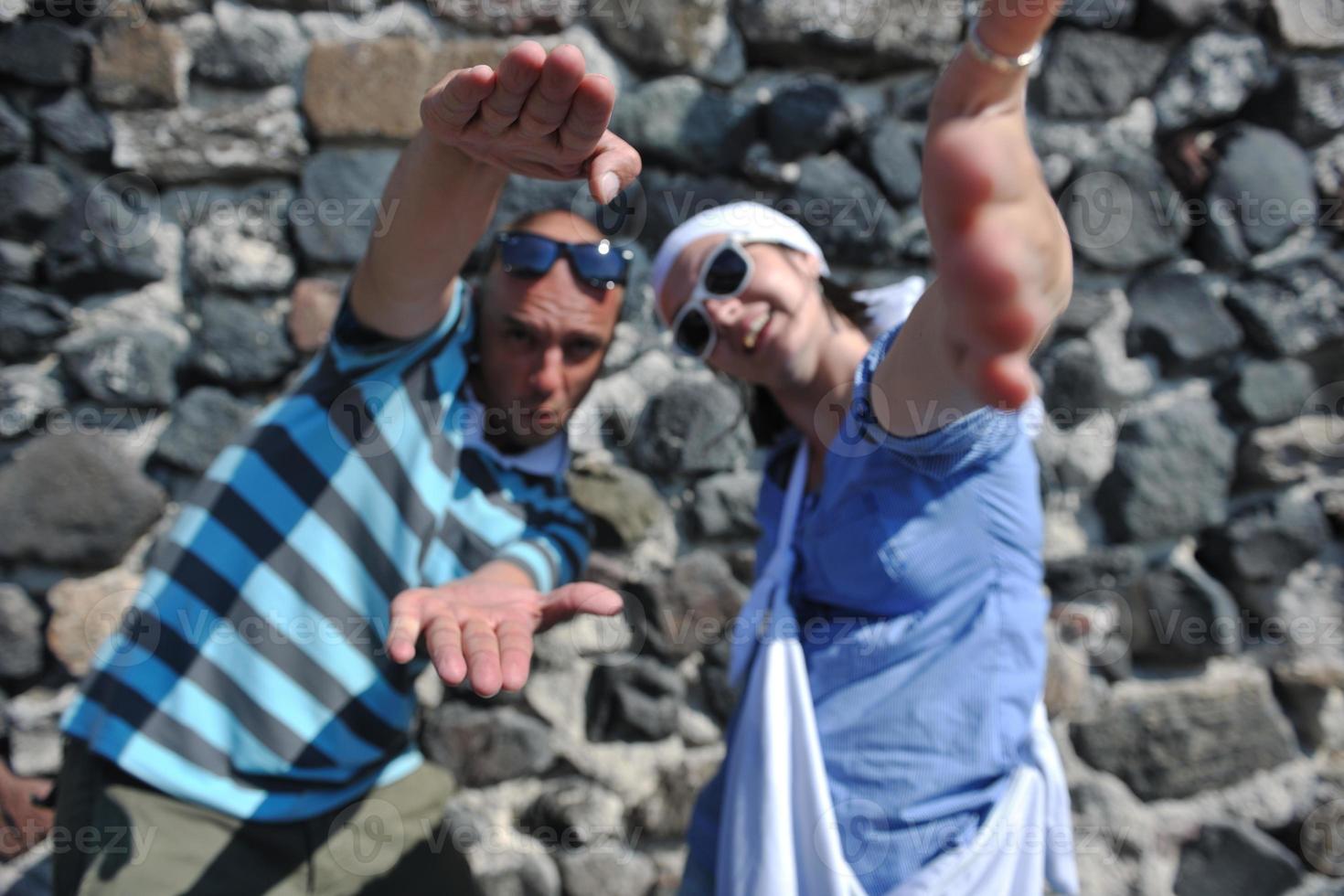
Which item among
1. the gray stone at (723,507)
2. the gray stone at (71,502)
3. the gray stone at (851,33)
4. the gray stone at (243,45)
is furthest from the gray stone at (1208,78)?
the gray stone at (71,502)

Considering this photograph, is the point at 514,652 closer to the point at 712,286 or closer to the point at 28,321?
the point at 712,286

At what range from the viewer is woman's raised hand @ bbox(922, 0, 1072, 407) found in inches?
23.8

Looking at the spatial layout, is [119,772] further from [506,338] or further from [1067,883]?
[1067,883]

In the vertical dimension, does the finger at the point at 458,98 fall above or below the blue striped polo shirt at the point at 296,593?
above

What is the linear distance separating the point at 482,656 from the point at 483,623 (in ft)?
0.24

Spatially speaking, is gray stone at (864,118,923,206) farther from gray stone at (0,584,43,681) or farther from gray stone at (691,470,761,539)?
gray stone at (0,584,43,681)

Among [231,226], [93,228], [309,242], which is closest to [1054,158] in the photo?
[309,242]

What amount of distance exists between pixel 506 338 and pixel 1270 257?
1.93 meters

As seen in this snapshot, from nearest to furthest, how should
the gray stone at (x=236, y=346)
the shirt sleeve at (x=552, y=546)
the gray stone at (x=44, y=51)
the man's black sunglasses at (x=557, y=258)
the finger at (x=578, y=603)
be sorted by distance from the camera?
the finger at (x=578, y=603), the shirt sleeve at (x=552, y=546), the man's black sunglasses at (x=557, y=258), the gray stone at (x=44, y=51), the gray stone at (x=236, y=346)

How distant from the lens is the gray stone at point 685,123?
196cm

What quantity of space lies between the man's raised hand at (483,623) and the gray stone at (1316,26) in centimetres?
225

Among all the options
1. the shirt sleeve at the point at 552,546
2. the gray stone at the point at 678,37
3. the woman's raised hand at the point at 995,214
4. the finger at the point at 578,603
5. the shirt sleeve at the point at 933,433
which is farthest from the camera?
the gray stone at the point at 678,37

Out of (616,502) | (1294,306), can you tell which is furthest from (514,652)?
A: (1294,306)

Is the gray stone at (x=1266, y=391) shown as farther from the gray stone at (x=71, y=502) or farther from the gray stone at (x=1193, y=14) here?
the gray stone at (x=71, y=502)
